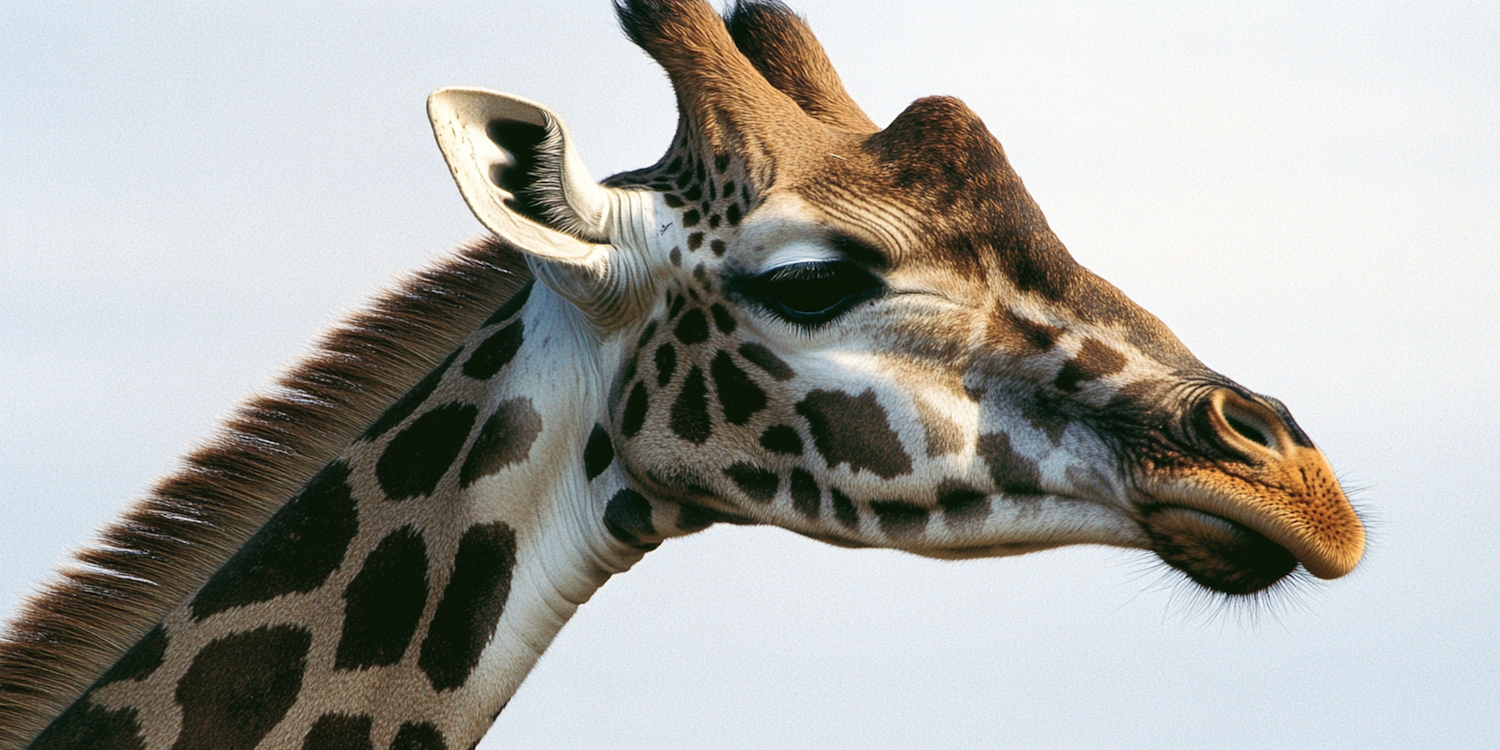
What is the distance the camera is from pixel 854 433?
188 inches

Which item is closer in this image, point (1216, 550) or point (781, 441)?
point (1216, 550)

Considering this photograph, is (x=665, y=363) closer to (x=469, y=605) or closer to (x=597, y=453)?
(x=597, y=453)

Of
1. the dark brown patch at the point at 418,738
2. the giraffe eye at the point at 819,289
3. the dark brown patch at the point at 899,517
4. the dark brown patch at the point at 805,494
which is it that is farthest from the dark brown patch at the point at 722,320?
the dark brown patch at the point at 418,738

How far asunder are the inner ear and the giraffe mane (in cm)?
91

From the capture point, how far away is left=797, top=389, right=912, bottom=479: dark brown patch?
474 centimetres

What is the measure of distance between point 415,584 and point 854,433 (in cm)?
171

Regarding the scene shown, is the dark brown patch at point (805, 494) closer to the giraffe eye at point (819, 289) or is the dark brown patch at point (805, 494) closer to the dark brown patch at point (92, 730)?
the giraffe eye at point (819, 289)

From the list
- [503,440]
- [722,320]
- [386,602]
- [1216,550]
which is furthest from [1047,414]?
[386,602]

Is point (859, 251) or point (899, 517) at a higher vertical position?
point (859, 251)

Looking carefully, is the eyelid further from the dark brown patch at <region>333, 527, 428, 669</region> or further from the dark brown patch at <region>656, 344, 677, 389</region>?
the dark brown patch at <region>333, 527, 428, 669</region>

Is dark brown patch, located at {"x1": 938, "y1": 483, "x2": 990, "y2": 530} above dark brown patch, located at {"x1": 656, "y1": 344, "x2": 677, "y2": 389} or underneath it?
above

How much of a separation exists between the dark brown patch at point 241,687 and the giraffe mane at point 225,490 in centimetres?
58

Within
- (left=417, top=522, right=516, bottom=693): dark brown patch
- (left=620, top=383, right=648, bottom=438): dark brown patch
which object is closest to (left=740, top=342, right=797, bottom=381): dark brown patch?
(left=620, top=383, right=648, bottom=438): dark brown patch

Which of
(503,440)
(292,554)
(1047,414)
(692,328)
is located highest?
(1047,414)
